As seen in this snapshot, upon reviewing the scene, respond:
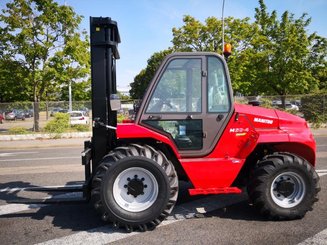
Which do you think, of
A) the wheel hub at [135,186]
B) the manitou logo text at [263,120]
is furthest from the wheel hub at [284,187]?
the wheel hub at [135,186]

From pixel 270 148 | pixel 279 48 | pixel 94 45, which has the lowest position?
pixel 270 148

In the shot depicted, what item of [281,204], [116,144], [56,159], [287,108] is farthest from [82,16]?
[281,204]

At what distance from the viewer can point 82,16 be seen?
21062 mm

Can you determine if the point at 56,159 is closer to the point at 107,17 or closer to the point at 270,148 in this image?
the point at 107,17

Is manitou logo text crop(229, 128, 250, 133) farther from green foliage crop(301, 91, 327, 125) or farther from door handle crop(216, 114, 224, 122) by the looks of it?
green foliage crop(301, 91, 327, 125)

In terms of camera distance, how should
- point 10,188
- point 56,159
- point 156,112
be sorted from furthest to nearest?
1. point 56,159
2. point 10,188
3. point 156,112

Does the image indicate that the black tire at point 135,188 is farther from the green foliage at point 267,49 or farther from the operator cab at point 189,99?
the green foliage at point 267,49

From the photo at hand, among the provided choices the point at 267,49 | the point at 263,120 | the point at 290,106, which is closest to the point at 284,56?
the point at 267,49

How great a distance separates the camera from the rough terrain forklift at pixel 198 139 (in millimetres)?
4371

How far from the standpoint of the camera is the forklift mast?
4.70 meters

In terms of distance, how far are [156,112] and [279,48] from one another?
87.6 ft

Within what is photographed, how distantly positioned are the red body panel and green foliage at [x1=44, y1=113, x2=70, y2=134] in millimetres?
15776

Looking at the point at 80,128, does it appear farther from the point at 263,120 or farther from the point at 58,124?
the point at 263,120

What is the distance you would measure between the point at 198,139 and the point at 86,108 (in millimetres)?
16782
